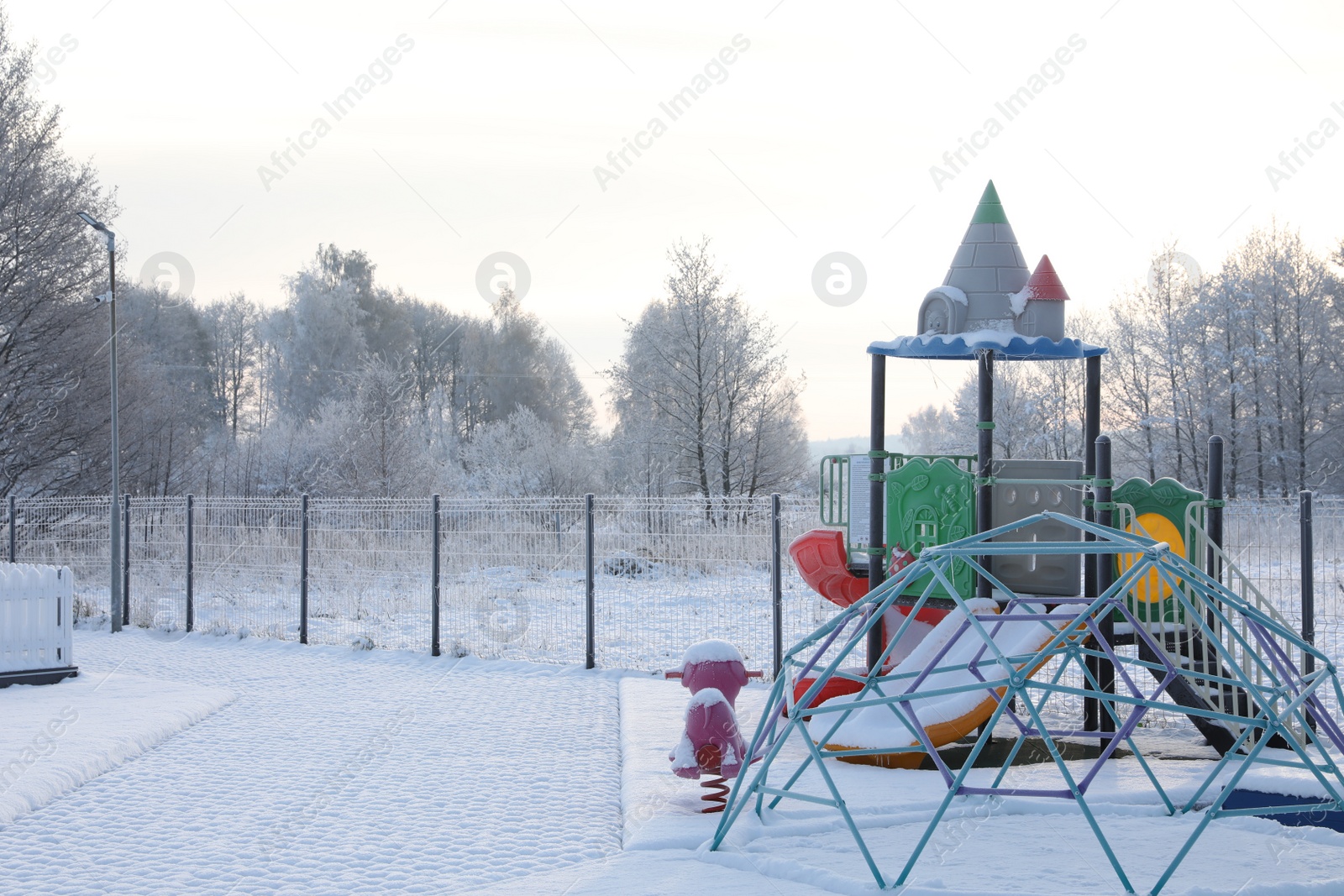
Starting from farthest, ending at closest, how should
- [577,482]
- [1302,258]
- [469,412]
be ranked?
1. [469,412]
2. [1302,258]
3. [577,482]

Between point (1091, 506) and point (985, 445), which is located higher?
point (985, 445)

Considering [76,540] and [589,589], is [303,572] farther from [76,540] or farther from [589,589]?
[76,540]

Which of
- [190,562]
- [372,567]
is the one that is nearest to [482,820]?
[372,567]

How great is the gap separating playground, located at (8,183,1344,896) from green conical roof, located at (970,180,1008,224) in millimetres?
42

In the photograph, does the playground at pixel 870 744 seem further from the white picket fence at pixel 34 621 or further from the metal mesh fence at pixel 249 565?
the metal mesh fence at pixel 249 565

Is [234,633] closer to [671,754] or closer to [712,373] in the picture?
[671,754]

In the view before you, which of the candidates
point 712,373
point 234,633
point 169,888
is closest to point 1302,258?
point 712,373

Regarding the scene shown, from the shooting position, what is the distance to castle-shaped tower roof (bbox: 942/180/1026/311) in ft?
31.2

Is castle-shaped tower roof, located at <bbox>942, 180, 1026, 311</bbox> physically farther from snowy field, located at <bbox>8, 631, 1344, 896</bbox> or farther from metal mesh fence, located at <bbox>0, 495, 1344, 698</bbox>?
snowy field, located at <bbox>8, 631, 1344, 896</bbox>

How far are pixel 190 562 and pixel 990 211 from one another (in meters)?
12.9

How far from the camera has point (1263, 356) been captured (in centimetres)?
3356

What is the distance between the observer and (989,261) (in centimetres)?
961

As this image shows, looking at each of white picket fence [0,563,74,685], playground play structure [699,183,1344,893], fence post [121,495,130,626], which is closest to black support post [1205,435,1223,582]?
playground play structure [699,183,1344,893]

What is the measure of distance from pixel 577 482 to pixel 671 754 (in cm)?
2627
